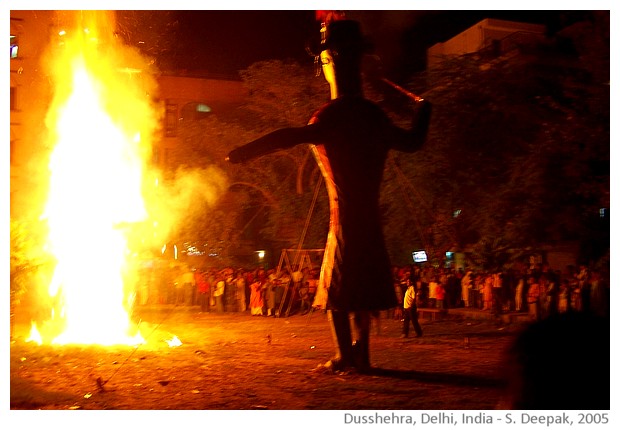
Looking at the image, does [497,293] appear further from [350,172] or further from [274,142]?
[274,142]

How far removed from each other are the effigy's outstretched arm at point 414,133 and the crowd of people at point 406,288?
15.2 ft

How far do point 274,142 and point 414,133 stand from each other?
193 cm

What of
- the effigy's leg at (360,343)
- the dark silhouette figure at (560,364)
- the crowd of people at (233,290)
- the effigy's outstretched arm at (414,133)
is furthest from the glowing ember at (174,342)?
the dark silhouette figure at (560,364)

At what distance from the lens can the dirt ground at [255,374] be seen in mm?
7078

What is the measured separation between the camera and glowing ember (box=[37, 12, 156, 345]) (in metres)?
11.6

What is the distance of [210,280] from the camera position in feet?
61.0

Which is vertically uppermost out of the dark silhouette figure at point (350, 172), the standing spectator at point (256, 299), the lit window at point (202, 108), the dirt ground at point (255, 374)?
the lit window at point (202, 108)

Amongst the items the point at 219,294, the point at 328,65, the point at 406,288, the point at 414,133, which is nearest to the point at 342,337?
the point at 414,133

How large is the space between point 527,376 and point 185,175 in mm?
22294

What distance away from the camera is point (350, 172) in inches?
308

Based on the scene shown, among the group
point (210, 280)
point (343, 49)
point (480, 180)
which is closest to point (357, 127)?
point (343, 49)

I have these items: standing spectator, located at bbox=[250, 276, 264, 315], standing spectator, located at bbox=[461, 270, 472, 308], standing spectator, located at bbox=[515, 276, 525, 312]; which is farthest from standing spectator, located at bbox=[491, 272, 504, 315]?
standing spectator, located at bbox=[250, 276, 264, 315]

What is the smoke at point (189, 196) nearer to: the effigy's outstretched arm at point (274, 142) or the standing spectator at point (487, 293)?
the standing spectator at point (487, 293)

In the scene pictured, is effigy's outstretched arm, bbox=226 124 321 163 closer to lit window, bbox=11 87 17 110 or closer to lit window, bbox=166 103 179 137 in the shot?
lit window, bbox=11 87 17 110
